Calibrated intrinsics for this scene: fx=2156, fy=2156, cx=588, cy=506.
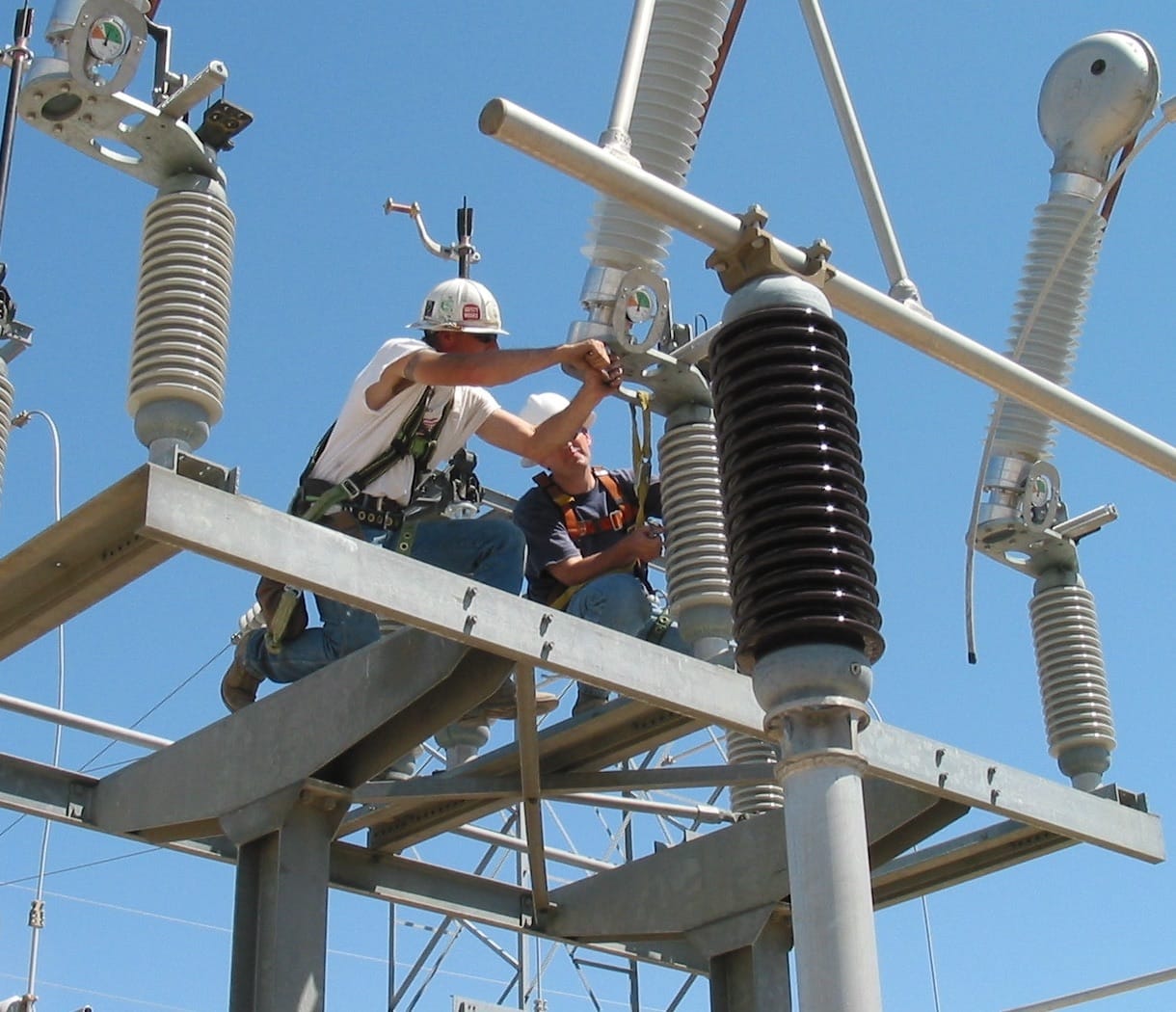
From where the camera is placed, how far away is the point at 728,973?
9.76 m

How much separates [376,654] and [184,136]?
2.11 m

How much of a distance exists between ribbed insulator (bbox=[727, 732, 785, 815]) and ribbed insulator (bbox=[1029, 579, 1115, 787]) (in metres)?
1.31

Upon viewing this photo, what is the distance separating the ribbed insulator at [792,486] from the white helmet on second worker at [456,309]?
244 cm

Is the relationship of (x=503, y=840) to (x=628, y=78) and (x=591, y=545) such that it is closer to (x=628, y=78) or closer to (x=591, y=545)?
(x=591, y=545)

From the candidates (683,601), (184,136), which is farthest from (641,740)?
(184,136)

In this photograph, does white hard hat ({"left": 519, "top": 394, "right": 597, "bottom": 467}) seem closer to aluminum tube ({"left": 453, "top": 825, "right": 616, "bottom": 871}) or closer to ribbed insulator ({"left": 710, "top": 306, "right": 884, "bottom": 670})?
aluminum tube ({"left": 453, "top": 825, "right": 616, "bottom": 871})

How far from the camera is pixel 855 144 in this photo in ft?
27.9

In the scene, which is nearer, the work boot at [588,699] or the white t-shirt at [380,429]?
the white t-shirt at [380,429]

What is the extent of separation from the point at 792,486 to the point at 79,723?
5.27 meters

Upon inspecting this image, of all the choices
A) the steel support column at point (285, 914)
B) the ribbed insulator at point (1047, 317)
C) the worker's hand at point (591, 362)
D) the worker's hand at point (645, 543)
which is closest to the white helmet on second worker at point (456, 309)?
the worker's hand at point (591, 362)

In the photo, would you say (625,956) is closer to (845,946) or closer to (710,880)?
(710,880)

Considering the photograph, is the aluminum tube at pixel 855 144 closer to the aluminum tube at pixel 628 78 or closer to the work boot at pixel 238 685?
the aluminum tube at pixel 628 78

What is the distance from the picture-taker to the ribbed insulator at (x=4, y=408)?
26.4ft

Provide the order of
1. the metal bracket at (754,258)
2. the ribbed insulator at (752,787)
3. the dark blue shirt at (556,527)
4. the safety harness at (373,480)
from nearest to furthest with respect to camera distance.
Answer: the metal bracket at (754,258)
the safety harness at (373,480)
the dark blue shirt at (556,527)
the ribbed insulator at (752,787)
